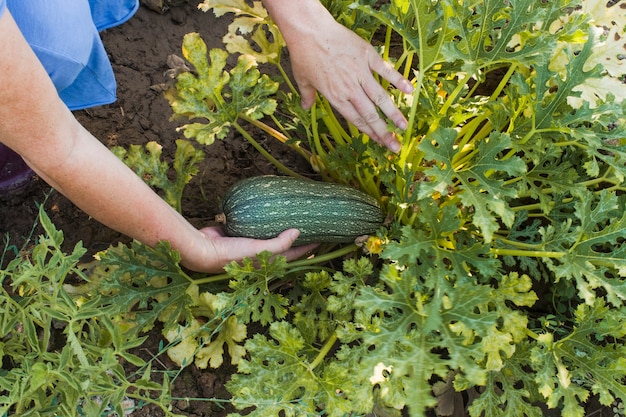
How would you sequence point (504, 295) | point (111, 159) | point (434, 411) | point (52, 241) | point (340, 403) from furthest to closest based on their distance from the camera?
1. point (434, 411)
2. point (504, 295)
3. point (340, 403)
4. point (111, 159)
5. point (52, 241)

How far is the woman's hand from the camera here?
2.26 meters

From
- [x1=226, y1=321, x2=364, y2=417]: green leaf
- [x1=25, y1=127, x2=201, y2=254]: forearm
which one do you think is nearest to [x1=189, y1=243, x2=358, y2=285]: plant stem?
[x1=25, y1=127, x2=201, y2=254]: forearm

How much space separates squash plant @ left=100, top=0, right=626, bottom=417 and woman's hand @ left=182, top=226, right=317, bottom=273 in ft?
0.19

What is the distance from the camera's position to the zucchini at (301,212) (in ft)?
8.09

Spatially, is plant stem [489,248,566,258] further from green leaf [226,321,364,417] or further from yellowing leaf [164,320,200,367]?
yellowing leaf [164,320,200,367]

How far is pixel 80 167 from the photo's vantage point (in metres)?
1.70

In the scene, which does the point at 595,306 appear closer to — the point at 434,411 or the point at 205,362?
the point at 434,411

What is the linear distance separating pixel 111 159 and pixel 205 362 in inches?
39.4

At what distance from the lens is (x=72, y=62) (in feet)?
7.06

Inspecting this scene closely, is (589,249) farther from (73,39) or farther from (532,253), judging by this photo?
(73,39)

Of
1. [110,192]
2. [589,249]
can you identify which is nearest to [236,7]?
[110,192]

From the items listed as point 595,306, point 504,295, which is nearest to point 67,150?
point 504,295

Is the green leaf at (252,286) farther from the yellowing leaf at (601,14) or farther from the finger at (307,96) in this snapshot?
the yellowing leaf at (601,14)

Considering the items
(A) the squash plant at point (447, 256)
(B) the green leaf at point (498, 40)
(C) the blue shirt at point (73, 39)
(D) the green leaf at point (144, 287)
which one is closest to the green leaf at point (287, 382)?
(A) the squash plant at point (447, 256)
